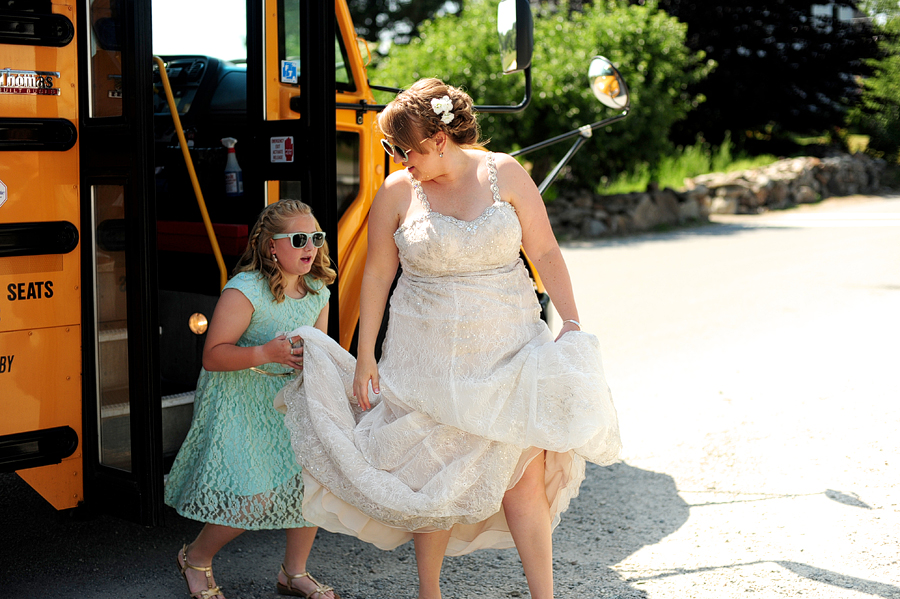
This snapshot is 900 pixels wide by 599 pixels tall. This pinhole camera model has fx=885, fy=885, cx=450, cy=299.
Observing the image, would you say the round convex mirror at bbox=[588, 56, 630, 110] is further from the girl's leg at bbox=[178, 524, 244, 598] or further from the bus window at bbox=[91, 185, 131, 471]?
the girl's leg at bbox=[178, 524, 244, 598]

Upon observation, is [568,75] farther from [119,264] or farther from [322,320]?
[119,264]

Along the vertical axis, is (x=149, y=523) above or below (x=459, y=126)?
below

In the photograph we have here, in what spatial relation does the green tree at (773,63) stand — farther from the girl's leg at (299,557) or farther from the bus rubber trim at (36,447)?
the bus rubber trim at (36,447)

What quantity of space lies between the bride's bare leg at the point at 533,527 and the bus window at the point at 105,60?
5.62 feet

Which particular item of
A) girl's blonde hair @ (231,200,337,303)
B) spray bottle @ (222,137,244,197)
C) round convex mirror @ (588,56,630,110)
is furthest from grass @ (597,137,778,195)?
girl's blonde hair @ (231,200,337,303)

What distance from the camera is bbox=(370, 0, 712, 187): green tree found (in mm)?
13281

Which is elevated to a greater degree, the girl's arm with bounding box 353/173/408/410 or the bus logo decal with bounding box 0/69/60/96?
the bus logo decal with bounding box 0/69/60/96

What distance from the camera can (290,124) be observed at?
11.0 ft

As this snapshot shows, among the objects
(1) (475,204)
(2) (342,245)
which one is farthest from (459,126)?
(2) (342,245)

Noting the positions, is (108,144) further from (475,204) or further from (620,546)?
(620,546)

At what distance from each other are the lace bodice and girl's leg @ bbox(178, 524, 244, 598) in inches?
43.7

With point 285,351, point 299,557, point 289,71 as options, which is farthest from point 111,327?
point 289,71

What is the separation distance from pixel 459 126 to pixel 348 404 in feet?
3.16

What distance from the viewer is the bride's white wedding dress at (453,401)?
2643mm
